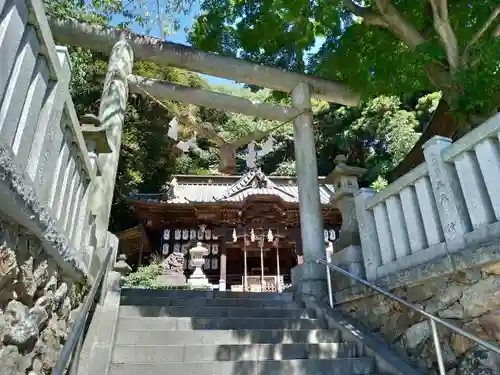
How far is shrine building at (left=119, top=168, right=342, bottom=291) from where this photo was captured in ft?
47.9

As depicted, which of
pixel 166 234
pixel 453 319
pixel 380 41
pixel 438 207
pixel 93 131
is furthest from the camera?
pixel 166 234

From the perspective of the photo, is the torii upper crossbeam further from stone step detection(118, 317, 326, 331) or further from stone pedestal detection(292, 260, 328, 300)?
stone step detection(118, 317, 326, 331)

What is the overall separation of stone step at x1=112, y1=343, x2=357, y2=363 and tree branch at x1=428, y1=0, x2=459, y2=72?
148 inches

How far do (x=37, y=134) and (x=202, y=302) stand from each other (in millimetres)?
3291

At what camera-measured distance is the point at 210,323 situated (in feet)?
13.9

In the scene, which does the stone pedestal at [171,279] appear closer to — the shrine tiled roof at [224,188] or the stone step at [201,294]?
the shrine tiled roof at [224,188]

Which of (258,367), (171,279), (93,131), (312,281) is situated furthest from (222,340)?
(171,279)

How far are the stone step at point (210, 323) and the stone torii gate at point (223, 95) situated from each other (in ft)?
3.28

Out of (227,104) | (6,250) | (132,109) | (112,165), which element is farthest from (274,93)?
(132,109)

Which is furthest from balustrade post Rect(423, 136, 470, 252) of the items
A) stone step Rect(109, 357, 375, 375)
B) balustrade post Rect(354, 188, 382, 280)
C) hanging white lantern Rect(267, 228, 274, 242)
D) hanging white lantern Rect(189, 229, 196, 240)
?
hanging white lantern Rect(189, 229, 196, 240)

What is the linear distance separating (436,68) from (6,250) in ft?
18.9

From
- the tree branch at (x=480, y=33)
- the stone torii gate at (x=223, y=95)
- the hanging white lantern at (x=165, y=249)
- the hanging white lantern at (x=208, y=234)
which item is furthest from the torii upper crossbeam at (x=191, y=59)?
the hanging white lantern at (x=165, y=249)

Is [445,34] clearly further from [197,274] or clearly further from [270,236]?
[270,236]

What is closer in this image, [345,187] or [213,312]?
[213,312]
